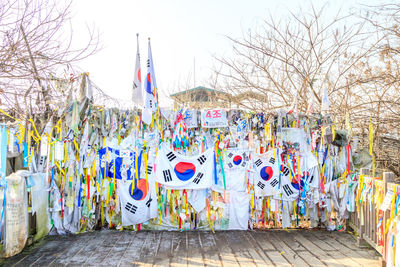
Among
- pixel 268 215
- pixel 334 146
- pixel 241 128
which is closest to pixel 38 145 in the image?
pixel 241 128

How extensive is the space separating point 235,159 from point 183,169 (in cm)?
104

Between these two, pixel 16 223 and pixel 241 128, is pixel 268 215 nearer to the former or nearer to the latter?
pixel 241 128

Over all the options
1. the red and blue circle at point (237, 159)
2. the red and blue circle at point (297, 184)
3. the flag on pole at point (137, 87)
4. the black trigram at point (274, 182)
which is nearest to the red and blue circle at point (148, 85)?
the flag on pole at point (137, 87)

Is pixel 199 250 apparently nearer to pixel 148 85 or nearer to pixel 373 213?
pixel 373 213

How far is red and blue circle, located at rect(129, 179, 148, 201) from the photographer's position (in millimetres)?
5855

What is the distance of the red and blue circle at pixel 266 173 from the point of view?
5.99 metres

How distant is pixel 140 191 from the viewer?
5.87 meters

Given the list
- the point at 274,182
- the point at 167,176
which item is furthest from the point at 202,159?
the point at 274,182

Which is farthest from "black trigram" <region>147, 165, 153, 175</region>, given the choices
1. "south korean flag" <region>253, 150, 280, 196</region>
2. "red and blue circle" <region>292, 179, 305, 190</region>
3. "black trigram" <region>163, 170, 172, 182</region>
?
"red and blue circle" <region>292, 179, 305, 190</region>

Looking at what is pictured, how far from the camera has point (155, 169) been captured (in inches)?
232

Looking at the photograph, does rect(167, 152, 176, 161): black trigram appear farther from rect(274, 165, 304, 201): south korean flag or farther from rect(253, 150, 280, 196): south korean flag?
rect(274, 165, 304, 201): south korean flag

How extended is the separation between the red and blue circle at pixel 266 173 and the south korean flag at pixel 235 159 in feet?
1.17

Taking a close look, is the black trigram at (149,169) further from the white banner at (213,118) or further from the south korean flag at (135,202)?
the white banner at (213,118)

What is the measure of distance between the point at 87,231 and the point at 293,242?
3840 millimetres
